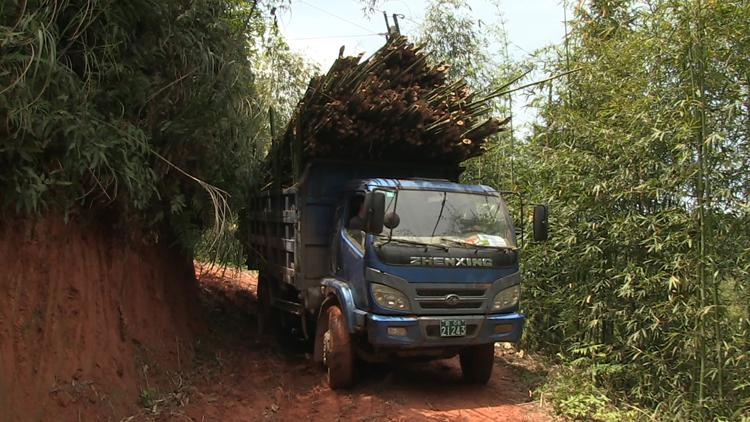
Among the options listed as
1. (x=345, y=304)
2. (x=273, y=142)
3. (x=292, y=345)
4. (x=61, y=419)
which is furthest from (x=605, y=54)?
(x=61, y=419)

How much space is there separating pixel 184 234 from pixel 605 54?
4.99 meters

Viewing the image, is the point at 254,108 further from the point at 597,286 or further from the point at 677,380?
the point at 677,380

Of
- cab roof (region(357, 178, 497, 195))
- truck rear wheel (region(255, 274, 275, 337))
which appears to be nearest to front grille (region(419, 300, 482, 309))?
cab roof (region(357, 178, 497, 195))

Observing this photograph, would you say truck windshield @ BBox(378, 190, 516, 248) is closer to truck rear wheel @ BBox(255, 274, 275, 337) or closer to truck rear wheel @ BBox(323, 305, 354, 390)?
truck rear wheel @ BBox(323, 305, 354, 390)

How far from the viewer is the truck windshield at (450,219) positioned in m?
5.61

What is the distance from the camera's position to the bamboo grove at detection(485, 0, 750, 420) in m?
4.75

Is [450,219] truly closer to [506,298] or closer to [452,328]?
[506,298]

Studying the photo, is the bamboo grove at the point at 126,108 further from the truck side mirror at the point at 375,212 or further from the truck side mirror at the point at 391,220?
the truck side mirror at the point at 391,220

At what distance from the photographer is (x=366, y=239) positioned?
5.55 metres

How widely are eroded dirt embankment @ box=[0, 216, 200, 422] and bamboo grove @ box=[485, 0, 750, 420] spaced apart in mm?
4354

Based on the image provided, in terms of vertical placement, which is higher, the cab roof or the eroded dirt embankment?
the cab roof

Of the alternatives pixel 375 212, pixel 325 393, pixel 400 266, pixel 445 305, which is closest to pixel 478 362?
pixel 445 305

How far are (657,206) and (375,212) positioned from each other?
2.68 meters

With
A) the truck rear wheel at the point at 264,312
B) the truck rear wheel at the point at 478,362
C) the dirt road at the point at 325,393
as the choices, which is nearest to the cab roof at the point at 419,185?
the truck rear wheel at the point at 478,362
